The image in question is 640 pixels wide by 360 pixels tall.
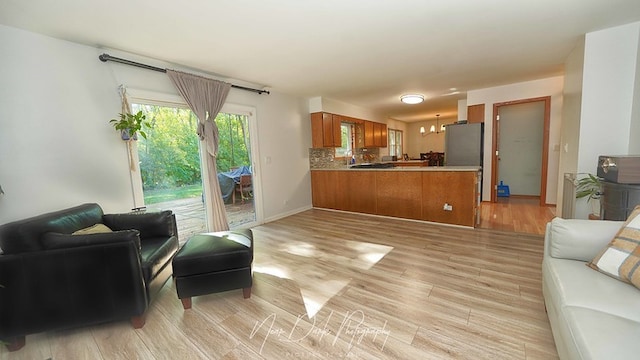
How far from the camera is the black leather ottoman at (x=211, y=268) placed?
194 cm

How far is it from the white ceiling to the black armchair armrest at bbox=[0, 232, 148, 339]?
1.79 m

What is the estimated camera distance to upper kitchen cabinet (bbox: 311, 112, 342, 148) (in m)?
5.27

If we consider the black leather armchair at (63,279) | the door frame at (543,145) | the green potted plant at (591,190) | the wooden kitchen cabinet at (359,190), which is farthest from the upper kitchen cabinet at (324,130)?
the black leather armchair at (63,279)

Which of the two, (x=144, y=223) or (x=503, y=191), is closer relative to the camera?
(x=144, y=223)

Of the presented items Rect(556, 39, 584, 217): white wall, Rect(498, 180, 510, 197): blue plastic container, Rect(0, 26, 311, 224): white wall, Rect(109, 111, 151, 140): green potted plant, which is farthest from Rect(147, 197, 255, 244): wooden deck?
Rect(498, 180, 510, 197): blue plastic container

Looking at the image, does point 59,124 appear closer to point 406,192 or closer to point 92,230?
point 92,230

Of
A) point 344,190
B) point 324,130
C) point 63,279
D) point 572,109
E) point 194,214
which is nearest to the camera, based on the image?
point 63,279

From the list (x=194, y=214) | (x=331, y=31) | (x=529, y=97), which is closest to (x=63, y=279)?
(x=194, y=214)

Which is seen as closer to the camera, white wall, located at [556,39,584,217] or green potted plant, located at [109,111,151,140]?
green potted plant, located at [109,111,151,140]

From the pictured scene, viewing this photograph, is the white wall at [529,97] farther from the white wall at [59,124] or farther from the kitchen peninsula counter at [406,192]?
the white wall at [59,124]

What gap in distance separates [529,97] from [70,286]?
6.73 metres

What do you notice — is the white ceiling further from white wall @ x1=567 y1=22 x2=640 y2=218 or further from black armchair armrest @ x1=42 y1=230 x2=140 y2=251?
black armchair armrest @ x1=42 y1=230 x2=140 y2=251

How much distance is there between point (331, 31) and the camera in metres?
2.47

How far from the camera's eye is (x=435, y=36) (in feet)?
8.72
